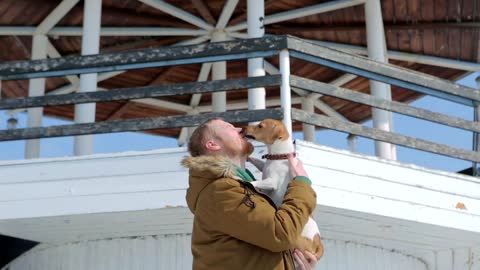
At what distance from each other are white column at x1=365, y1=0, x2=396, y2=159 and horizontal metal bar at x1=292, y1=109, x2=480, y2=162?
2.05m

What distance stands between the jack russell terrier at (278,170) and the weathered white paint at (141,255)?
313 cm

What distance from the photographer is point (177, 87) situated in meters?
5.75

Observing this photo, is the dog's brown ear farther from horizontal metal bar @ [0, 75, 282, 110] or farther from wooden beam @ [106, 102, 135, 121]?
wooden beam @ [106, 102, 135, 121]

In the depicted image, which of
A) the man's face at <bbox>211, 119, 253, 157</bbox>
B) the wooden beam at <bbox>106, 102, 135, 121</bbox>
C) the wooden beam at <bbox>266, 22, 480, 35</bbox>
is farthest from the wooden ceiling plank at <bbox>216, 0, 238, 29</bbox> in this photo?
the man's face at <bbox>211, 119, 253, 157</bbox>

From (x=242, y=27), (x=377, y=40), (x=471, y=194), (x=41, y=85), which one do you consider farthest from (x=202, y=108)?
(x=471, y=194)

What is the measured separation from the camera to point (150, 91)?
19.0 ft

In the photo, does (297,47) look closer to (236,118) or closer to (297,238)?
(236,118)

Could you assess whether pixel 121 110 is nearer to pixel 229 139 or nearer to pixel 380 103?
pixel 380 103

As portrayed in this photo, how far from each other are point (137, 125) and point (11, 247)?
80.9 inches

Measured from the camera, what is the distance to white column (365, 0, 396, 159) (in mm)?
8891

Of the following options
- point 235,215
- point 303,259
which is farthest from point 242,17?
point 235,215

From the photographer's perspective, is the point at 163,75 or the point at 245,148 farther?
the point at 163,75

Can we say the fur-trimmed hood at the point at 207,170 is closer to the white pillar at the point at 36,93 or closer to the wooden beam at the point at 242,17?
the white pillar at the point at 36,93

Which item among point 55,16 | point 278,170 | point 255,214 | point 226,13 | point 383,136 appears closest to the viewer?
point 255,214
